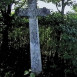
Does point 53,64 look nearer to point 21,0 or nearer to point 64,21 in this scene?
point 64,21

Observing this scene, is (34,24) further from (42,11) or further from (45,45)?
(45,45)

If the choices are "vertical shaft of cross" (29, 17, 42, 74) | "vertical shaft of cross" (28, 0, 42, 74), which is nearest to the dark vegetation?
"vertical shaft of cross" (29, 17, 42, 74)

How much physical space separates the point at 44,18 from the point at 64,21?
92cm

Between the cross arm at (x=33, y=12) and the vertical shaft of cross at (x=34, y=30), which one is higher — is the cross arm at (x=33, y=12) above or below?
above

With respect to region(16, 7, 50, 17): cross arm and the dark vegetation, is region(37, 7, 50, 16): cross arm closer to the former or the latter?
region(16, 7, 50, 17): cross arm

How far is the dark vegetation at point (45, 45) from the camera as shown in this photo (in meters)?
6.16

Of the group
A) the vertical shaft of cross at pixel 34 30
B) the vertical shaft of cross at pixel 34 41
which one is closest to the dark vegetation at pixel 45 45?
the vertical shaft of cross at pixel 34 41

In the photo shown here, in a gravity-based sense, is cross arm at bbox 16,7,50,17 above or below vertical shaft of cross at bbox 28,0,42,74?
above

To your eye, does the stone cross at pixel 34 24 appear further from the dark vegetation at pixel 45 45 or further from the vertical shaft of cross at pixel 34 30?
the dark vegetation at pixel 45 45

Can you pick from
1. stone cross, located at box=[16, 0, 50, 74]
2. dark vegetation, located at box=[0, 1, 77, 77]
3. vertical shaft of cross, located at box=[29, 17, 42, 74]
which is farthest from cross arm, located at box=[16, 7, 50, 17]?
dark vegetation, located at box=[0, 1, 77, 77]

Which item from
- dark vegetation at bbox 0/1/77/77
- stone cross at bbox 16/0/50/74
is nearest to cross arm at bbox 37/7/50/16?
stone cross at bbox 16/0/50/74

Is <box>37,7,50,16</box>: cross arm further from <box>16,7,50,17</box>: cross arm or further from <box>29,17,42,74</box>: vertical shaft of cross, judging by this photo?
<box>29,17,42,74</box>: vertical shaft of cross

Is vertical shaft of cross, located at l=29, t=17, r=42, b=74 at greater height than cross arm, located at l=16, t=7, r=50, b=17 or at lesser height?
lesser

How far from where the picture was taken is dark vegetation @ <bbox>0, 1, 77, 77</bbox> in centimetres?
616
